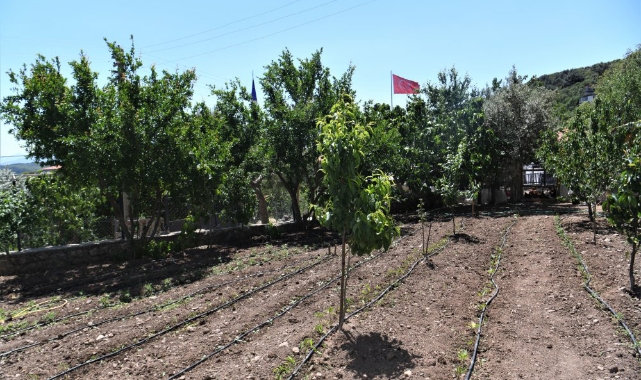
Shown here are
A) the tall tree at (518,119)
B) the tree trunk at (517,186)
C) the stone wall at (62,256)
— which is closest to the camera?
the stone wall at (62,256)

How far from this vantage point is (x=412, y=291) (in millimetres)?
7844

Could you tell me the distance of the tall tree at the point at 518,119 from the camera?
877 inches

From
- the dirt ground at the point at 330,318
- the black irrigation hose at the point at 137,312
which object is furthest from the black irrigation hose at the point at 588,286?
the black irrigation hose at the point at 137,312

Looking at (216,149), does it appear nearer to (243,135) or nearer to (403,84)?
(243,135)

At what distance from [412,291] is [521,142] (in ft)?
56.3

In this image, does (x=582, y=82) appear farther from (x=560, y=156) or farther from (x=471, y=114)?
(x=560, y=156)

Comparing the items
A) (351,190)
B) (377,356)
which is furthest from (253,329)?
(351,190)

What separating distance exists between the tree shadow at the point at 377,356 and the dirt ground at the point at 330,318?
0.9 inches

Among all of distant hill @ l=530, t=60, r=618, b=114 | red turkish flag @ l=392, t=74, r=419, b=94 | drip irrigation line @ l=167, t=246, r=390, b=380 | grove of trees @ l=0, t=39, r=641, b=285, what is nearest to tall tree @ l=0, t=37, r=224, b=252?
grove of trees @ l=0, t=39, r=641, b=285

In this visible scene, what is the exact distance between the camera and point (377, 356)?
216 inches

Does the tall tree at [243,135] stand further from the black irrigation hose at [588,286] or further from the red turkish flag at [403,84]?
the red turkish flag at [403,84]

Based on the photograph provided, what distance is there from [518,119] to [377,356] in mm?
19945

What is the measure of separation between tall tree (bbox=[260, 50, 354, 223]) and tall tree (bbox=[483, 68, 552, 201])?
943 centimetres

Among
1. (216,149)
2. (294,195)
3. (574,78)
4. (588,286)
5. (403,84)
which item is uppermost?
(574,78)
